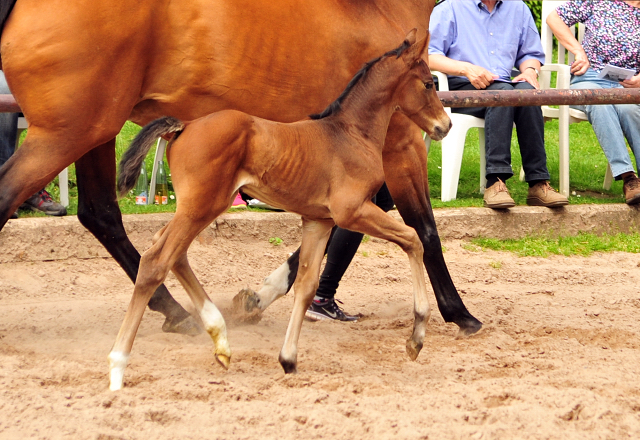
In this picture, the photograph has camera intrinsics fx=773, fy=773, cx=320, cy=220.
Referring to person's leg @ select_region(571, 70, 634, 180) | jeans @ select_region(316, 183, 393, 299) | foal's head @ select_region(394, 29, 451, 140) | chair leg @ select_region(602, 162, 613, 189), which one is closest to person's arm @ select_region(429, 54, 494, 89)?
person's leg @ select_region(571, 70, 634, 180)

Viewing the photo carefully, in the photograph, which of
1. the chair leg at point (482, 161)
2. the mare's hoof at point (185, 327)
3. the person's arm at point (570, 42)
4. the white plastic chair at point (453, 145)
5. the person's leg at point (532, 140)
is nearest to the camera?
the mare's hoof at point (185, 327)

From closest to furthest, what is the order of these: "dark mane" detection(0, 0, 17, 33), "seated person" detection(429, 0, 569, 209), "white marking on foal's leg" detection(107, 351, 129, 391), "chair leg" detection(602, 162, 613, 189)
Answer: "white marking on foal's leg" detection(107, 351, 129, 391) < "dark mane" detection(0, 0, 17, 33) < "seated person" detection(429, 0, 569, 209) < "chair leg" detection(602, 162, 613, 189)

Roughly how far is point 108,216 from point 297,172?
1.41 metres

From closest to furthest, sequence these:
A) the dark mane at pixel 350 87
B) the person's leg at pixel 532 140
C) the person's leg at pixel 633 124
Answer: the dark mane at pixel 350 87 → the person's leg at pixel 532 140 → the person's leg at pixel 633 124

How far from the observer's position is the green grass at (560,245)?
577 centimetres

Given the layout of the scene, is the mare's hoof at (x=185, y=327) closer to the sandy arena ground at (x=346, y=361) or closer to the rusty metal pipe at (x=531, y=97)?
the sandy arena ground at (x=346, y=361)

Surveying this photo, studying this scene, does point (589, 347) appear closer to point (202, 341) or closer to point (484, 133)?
point (202, 341)

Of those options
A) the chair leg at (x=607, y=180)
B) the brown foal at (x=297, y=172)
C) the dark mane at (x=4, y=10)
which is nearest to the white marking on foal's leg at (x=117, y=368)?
the brown foal at (x=297, y=172)

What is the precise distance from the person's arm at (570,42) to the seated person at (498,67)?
0.42m

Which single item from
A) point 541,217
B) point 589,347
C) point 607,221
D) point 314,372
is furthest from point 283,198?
point 607,221

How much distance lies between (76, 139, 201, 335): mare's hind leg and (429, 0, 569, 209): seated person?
2968 millimetres

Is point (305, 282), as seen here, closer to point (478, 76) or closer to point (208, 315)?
point (208, 315)

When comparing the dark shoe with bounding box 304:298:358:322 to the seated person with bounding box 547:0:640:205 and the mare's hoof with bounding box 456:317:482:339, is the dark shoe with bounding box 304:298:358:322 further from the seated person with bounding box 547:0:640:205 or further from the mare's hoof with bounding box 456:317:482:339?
the seated person with bounding box 547:0:640:205

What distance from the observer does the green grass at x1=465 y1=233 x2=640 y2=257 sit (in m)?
5.77
